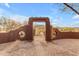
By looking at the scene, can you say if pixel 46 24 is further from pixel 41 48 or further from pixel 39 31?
pixel 41 48

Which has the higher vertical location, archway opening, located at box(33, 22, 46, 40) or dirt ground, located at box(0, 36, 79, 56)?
archway opening, located at box(33, 22, 46, 40)

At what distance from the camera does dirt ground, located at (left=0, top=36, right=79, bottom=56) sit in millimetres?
1206

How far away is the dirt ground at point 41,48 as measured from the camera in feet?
3.96

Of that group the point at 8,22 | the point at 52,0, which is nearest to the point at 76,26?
the point at 52,0

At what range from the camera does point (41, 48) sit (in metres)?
1.22

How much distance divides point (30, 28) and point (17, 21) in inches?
4.8

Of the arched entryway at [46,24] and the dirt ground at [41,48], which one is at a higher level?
the arched entryway at [46,24]

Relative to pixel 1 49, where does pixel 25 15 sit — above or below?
above

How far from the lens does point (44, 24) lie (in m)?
1.25

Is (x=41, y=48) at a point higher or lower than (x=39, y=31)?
lower

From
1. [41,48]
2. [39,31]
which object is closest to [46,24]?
[39,31]

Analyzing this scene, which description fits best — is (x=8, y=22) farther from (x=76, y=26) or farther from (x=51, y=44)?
(x=76, y=26)

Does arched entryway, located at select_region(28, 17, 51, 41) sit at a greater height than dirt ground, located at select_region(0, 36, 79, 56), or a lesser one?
greater

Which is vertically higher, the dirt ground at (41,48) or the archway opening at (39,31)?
the archway opening at (39,31)
